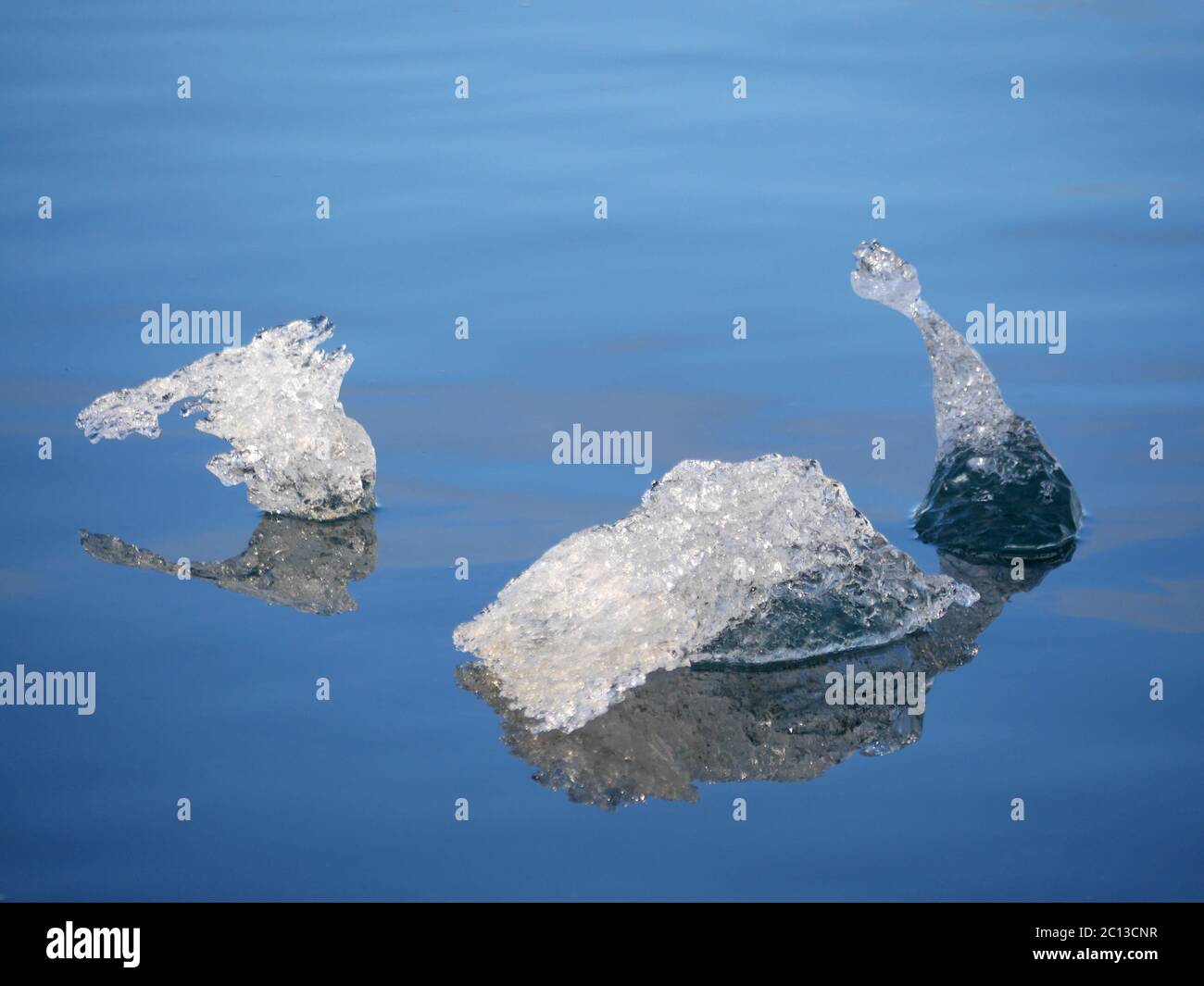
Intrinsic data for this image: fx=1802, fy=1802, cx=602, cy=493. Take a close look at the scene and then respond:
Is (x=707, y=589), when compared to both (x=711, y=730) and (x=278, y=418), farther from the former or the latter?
(x=278, y=418)

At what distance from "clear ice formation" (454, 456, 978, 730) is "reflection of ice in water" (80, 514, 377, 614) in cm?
102

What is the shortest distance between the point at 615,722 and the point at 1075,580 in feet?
9.25

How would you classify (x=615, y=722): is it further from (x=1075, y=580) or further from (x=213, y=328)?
(x=213, y=328)

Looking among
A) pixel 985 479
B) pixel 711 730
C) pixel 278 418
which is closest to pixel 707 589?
pixel 711 730

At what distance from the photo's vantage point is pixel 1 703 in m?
8.08

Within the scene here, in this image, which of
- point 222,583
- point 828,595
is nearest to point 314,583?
point 222,583

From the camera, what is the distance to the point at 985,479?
31.1ft

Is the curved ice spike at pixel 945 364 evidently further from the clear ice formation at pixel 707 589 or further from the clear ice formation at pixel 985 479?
the clear ice formation at pixel 707 589

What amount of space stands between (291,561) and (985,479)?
3.66 m

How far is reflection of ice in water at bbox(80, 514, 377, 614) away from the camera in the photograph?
9.03 meters

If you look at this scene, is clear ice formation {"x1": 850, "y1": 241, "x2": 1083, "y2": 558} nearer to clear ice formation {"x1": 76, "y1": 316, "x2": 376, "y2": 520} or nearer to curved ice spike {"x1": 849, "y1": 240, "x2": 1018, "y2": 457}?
curved ice spike {"x1": 849, "y1": 240, "x2": 1018, "y2": 457}

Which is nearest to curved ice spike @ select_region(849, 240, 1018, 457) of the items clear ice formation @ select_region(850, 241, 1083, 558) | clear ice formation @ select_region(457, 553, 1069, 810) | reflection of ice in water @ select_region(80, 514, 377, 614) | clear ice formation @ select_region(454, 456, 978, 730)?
clear ice formation @ select_region(850, 241, 1083, 558)

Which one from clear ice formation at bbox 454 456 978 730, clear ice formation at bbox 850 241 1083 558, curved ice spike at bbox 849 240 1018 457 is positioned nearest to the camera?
clear ice formation at bbox 454 456 978 730

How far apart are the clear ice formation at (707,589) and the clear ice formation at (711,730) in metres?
0.10
